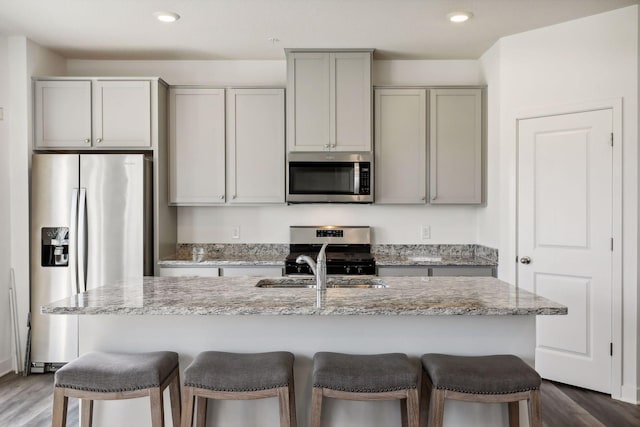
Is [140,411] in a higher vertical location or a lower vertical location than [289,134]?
lower

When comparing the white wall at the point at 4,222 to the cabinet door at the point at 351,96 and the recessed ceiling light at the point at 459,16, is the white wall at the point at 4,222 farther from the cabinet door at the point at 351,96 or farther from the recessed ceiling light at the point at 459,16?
the recessed ceiling light at the point at 459,16

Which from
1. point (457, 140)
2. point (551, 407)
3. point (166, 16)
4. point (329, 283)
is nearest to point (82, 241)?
point (166, 16)

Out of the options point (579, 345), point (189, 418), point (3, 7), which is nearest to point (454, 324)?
point (189, 418)

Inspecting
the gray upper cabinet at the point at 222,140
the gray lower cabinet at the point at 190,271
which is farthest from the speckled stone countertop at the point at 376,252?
the gray upper cabinet at the point at 222,140

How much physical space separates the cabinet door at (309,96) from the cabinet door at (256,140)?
0.50 feet

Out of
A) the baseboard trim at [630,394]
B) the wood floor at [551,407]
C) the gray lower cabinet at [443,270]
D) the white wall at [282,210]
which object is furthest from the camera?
the white wall at [282,210]

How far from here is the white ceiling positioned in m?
2.89

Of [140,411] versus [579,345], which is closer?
[140,411]

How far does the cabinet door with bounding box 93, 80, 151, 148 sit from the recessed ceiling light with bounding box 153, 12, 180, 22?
26.3 inches

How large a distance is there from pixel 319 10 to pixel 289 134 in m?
1.06

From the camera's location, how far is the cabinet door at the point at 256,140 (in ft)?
12.4

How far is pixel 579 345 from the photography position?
3.12m

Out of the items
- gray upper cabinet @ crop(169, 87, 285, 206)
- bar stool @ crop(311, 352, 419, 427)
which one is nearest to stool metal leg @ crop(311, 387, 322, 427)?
bar stool @ crop(311, 352, 419, 427)

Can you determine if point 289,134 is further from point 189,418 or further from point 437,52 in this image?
point 189,418
